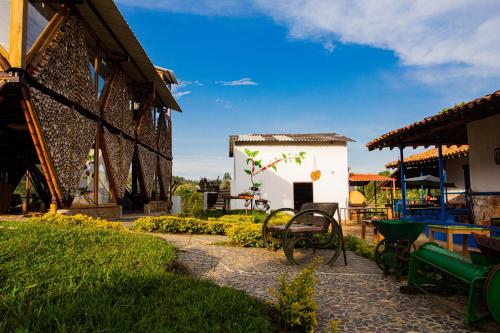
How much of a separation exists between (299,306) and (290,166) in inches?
633

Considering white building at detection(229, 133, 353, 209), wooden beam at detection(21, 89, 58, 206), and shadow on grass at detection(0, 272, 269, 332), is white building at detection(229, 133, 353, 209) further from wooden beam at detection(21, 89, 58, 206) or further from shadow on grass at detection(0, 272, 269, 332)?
shadow on grass at detection(0, 272, 269, 332)

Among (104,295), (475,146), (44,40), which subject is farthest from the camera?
(475,146)

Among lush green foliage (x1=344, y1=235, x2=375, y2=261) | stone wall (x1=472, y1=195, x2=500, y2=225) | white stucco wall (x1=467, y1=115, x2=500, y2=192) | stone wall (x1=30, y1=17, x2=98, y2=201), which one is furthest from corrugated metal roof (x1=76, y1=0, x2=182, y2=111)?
stone wall (x1=472, y1=195, x2=500, y2=225)

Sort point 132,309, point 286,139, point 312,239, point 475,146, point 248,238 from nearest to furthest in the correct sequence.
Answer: point 132,309 → point 312,239 → point 248,238 → point 475,146 → point 286,139

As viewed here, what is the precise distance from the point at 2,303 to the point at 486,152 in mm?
10518

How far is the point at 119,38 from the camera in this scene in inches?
485

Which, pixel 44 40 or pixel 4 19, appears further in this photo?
pixel 44 40

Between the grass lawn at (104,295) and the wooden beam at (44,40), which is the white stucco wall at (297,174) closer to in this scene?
the wooden beam at (44,40)

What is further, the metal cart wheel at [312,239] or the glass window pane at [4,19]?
the glass window pane at [4,19]

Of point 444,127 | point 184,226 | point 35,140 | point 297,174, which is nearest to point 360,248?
point 444,127

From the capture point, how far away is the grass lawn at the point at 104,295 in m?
2.63

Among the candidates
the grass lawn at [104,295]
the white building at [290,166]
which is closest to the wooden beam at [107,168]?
the white building at [290,166]

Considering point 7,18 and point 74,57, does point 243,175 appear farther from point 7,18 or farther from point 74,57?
point 7,18

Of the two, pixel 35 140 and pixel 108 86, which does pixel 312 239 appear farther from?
pixel 108 86
